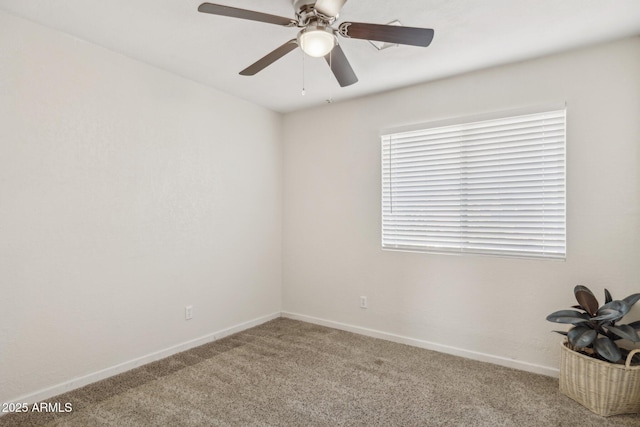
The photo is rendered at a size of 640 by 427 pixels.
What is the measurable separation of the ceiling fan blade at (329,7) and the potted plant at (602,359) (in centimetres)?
238

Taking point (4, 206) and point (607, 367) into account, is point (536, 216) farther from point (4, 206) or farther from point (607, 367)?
point (4, 206)

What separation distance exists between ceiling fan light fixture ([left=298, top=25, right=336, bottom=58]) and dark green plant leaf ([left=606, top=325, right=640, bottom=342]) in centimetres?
240

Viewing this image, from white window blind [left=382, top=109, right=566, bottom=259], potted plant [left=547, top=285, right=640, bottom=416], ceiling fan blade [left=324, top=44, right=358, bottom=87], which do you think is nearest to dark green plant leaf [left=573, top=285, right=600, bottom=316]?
potted plant [left=547, top=285, right=640, bottom=416]

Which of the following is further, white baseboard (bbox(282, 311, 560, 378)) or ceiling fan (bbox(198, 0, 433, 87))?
white baseboard (bbox(282, 311, 560, 378))

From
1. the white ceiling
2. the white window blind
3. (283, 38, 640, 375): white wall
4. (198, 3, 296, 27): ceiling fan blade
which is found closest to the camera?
(198, 3, 296, 27): ceiling fan blade

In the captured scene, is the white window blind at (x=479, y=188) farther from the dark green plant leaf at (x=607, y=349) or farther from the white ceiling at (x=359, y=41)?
the dark green plant leaf at (x=607, y=349)

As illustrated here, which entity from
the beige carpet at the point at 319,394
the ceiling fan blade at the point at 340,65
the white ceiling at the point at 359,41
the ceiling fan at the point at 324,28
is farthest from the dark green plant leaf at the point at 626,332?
the ceiling fan blade at the point at 340,65

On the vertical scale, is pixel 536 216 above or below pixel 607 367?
above

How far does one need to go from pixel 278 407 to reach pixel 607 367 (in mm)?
2084

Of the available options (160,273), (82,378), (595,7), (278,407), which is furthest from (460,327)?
(82,378)

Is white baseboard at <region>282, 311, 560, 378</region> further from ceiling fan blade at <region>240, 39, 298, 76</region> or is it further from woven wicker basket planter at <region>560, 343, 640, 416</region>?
ceiling fan blade at <region>240, 39, 298, 76</region>

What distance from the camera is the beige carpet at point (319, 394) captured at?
2141mm

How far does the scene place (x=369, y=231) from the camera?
3.64 m

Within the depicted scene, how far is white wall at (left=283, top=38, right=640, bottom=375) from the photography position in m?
2.48
